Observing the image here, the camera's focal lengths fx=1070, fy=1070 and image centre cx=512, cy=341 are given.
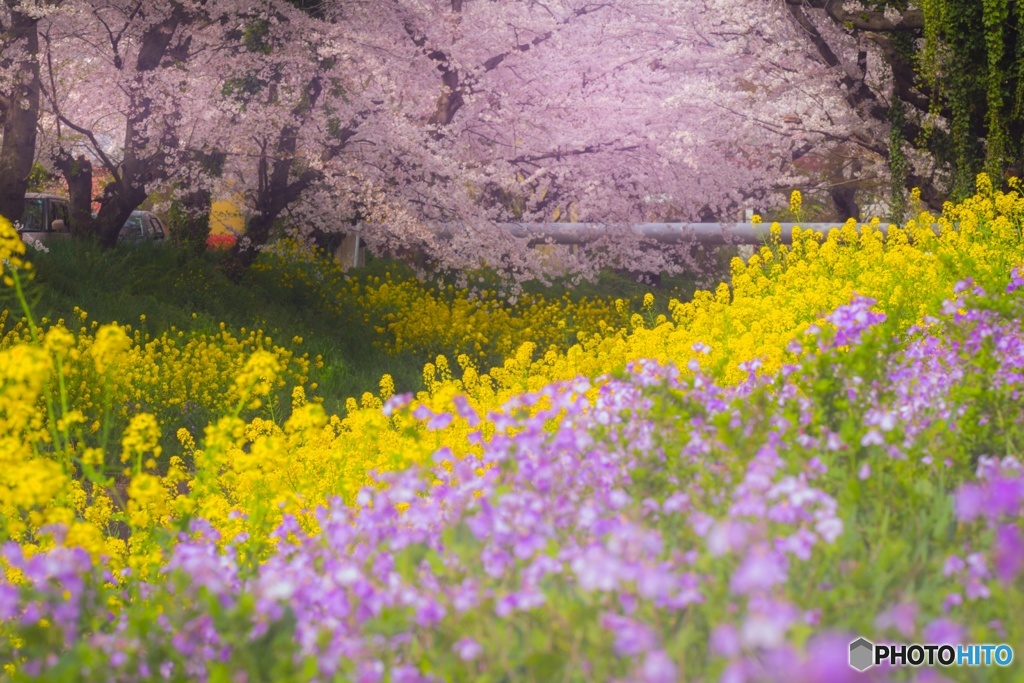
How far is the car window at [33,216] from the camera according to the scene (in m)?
17.6

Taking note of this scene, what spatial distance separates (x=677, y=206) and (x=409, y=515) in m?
14.2

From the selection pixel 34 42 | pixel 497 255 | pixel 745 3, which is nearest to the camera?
pixel 34 42

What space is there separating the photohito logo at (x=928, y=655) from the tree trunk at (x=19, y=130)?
1173 centimetres

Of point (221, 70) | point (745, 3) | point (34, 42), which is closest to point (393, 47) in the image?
point (221, 70)

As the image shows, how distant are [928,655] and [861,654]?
0.16m

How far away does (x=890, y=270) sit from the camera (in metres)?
9.80

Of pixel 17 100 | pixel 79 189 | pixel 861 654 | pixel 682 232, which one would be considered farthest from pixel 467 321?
pixel 861 654

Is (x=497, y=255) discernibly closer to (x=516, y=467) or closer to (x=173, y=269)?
(x=173, y=269)

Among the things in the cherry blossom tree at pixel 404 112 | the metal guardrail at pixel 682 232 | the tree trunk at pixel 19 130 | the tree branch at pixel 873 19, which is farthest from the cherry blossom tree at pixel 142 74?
the tree branch at pixel 873 19

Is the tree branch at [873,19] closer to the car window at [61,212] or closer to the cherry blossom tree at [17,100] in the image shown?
the cherry blossom tree at [17,100]

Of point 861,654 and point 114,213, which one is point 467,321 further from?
point 861,654

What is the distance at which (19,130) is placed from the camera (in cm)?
1223

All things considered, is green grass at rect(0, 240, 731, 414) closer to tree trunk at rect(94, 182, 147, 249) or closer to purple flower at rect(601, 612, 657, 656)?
tree trunk at rect(94, 182, 147, 249)

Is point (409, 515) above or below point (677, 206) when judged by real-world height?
above
